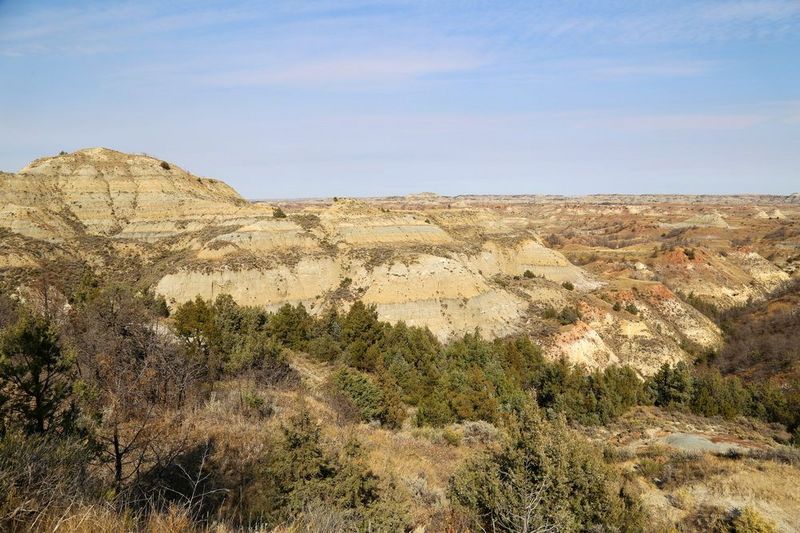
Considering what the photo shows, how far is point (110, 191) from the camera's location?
61094 millimetres

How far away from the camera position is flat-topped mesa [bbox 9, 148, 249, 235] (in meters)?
57.1

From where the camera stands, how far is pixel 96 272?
48.8 metres

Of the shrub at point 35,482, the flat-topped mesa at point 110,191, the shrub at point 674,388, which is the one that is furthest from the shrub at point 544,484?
the flat-topped mesa at point 110,191

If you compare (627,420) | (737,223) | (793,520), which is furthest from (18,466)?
(737,223)

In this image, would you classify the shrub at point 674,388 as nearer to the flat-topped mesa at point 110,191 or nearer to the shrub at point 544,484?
the shrub at point 544,484

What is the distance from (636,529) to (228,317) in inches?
1048

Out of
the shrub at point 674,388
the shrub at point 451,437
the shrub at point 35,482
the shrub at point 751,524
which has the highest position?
the shrub at point 35,482

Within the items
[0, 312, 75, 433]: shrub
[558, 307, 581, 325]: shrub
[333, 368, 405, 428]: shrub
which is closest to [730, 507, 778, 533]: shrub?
[333, 368, 405, 428]: shrub

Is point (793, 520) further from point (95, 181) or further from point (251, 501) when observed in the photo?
point (95, 181)

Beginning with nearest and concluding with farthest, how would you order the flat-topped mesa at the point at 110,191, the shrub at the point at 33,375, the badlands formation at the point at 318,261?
the shrub at the point at 33,375 < the badlands formation at the point at 318,261 < the flat-topped mesa at the point at 110,191

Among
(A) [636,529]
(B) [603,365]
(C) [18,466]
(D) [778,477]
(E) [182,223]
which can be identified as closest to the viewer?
(C) [18,466]

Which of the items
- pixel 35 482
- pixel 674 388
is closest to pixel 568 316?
pixel 674 388

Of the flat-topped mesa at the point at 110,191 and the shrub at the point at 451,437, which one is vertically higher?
the flat-topped mesa at the point at 110,191

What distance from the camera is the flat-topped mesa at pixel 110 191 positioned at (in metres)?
57.1
